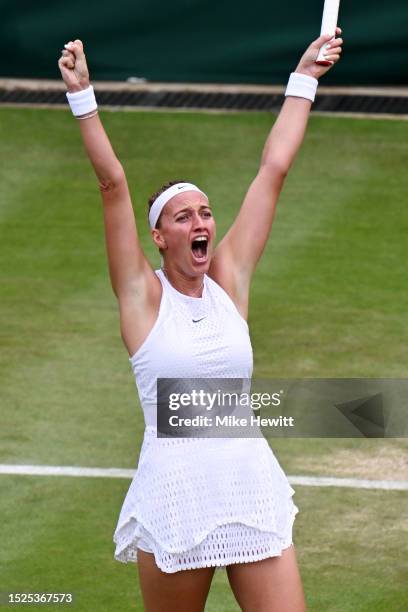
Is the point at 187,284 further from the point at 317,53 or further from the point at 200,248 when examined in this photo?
the point at 317,53

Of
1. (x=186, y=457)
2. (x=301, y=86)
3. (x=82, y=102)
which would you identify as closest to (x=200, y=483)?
(x=186, y=457)

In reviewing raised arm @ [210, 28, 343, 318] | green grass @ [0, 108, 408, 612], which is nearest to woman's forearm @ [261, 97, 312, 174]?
raised arm @ [210, 28, 343, 318]

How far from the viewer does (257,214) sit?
6449mm

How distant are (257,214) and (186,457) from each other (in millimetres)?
1085

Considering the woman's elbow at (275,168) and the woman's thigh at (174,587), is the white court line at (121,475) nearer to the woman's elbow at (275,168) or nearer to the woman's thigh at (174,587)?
the woman's elbow at (275,168)

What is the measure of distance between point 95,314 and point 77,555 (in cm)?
350

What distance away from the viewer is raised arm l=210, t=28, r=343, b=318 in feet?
21.0

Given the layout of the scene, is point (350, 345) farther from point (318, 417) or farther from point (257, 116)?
point (257, 116)

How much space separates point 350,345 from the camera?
1075 centimetres

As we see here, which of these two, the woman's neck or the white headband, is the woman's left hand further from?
the woman's neck

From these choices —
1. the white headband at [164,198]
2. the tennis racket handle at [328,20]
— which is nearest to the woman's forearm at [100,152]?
the white headband at [164,198]

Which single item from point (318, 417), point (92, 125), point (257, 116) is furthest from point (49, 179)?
point (92, 125)

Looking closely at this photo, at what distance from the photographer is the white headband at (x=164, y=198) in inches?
246

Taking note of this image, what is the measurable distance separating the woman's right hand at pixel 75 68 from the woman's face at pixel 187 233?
574 mm
